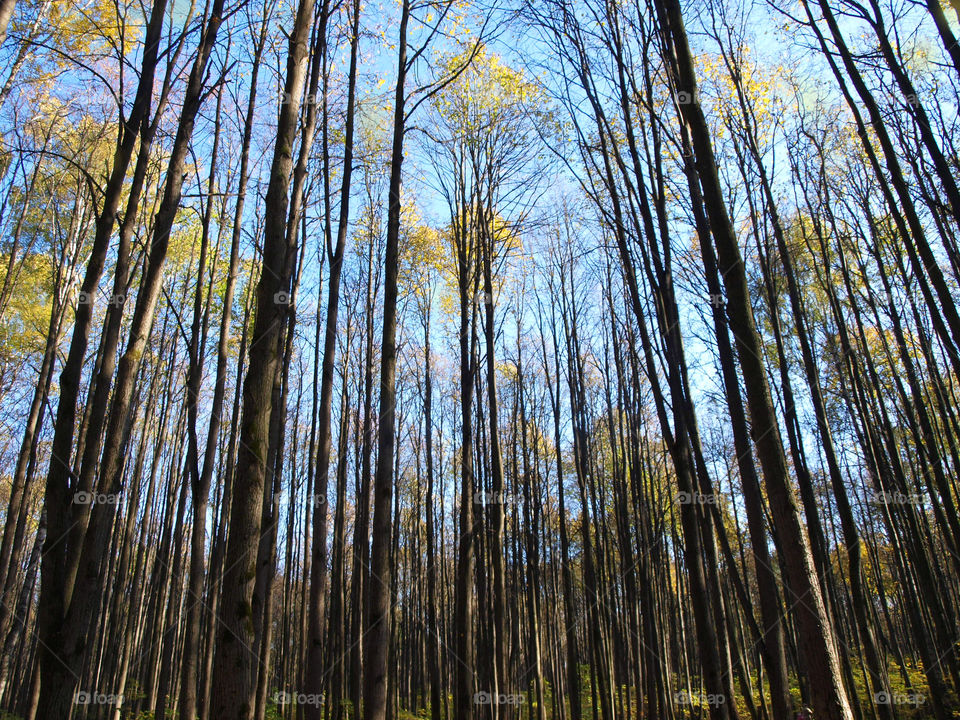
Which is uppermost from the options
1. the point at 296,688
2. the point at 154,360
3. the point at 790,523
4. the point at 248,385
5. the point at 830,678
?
the point at 154,360

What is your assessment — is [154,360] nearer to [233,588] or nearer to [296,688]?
[296,688]

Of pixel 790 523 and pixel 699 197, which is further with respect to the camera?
pixel 699 197

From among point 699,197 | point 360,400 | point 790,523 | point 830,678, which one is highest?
point 360,400

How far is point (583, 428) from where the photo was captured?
29.7 feet

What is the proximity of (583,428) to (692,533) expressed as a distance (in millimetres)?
4872

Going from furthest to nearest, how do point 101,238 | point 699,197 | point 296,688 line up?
point 296,688 < point 699,197 < point 101,238

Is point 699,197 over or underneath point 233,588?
over

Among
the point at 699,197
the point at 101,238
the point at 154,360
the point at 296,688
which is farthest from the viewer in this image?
the point at 296,688

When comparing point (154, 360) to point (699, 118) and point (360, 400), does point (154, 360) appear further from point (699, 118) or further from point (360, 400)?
point (699, 118)

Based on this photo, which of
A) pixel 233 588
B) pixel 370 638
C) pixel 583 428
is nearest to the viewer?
pixel 233 588

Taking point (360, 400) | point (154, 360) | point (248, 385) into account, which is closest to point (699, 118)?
point (248, 385)

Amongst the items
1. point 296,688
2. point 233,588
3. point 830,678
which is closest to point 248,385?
point 233,588

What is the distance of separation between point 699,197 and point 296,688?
14283 millimetres

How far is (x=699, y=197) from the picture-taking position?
4.43 metres
